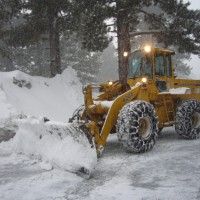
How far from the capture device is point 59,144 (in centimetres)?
665

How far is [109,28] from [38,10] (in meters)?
3.24

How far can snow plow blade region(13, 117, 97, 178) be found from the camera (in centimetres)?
593

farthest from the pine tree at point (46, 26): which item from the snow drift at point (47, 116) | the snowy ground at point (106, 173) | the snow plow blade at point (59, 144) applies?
the snow plow blade at point (59, 144)

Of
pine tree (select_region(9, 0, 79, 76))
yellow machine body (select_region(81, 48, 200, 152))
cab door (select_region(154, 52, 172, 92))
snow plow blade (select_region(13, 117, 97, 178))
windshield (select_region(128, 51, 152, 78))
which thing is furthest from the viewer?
pine tree (select_region(9, 0, 79, 76))

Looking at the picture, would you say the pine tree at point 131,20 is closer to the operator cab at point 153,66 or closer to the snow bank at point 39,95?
the snow bank at point 39,95

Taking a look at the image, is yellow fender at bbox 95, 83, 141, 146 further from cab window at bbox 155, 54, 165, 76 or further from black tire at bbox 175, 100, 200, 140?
black tire at bbox 175, 100, 200, 140

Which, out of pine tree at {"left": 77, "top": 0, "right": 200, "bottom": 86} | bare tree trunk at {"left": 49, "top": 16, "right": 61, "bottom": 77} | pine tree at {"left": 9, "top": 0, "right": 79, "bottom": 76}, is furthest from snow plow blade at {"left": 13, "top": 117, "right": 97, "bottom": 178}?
bare tree trunk at {"left": 49, "top": 16, "right": 61, "bottom": 77}

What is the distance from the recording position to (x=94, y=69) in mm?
46406

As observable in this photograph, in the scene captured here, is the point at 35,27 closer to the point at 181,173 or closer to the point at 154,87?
the point at 154,87

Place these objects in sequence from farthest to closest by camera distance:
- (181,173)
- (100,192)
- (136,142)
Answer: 1. (136,142)
2. (181,173)
3. (100,192)

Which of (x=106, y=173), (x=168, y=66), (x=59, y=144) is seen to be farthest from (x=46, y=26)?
(x=106, y=173)

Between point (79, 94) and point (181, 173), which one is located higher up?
point (79, 94)

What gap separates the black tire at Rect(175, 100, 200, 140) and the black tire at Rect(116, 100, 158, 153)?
4.63 ft

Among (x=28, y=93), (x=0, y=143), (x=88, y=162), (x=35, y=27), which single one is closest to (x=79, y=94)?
(x=28, y=93)
